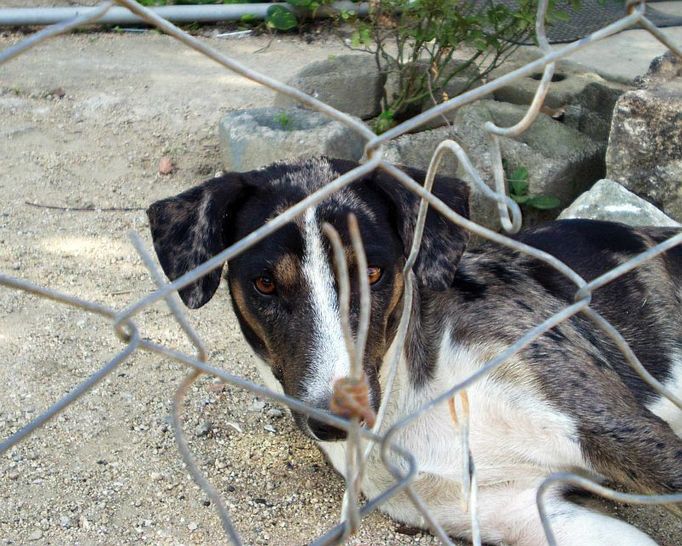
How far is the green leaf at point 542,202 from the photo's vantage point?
190 inches

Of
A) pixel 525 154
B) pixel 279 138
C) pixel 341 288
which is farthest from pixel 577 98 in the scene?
pixel 341 288

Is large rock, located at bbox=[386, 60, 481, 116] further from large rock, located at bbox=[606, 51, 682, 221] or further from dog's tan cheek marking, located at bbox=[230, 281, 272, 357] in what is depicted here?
dog's tan cheek marking, located at bbox=[230, 281, 272, 357]

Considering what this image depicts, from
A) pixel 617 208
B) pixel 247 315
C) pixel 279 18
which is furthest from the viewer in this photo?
pixel 279 18

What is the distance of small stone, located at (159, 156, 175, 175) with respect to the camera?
17.9ft

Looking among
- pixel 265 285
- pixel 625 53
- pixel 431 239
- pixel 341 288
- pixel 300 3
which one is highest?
pixel 341 288

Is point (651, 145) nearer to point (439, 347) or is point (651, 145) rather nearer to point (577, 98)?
point (577, 98)

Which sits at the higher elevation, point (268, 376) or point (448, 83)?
point (268, 376)

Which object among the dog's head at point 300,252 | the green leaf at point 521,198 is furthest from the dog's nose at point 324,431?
the green leaf at point 521,198

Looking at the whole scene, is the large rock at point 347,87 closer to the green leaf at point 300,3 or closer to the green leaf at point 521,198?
the green leaf at point 521,198

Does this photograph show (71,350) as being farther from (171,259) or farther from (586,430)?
(586,430)

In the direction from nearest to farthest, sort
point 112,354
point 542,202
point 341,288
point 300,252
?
point 341,288 → point 300,252 → point 112,354 → point 542,202

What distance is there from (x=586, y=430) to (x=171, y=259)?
4.69ft

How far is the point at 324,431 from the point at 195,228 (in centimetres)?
78

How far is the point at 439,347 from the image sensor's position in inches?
128
